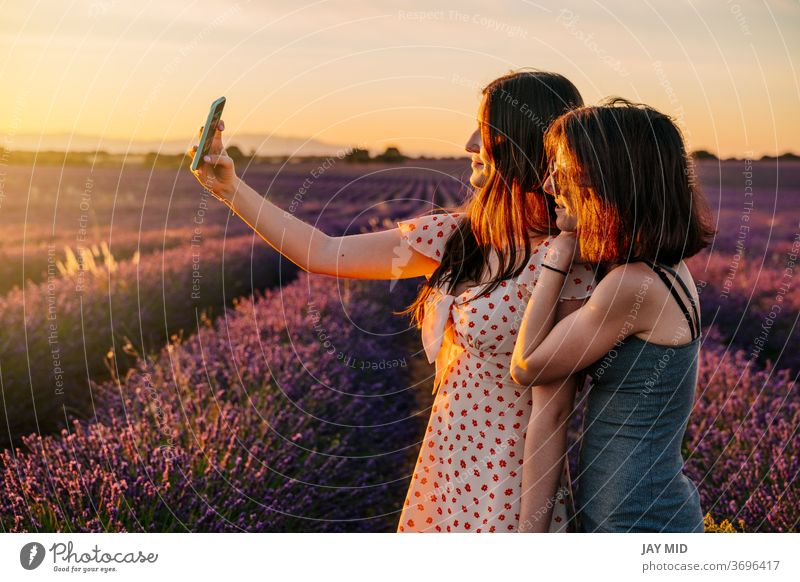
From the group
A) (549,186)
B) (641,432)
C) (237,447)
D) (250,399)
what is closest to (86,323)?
(237,447)

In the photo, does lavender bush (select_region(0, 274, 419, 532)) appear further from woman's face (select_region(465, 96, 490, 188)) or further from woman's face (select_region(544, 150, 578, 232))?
woman's face (select_region(544, 150, 578, 232))

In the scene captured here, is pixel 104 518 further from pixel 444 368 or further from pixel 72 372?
pixel 72 372

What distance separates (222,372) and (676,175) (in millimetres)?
3699

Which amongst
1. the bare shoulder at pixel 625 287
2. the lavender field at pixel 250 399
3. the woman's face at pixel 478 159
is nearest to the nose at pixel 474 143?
the woman's face at pixel 478 159

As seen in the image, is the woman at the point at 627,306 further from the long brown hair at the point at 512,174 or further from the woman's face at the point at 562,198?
the long brown hair at the point at 512,174

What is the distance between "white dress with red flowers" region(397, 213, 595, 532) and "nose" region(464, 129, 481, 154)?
346mm

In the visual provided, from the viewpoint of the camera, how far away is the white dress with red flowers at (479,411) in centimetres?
244

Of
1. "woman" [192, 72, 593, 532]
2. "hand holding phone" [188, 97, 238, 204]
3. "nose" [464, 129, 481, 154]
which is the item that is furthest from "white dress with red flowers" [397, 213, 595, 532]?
"hand holding phone" [188, 97, 238, 204]

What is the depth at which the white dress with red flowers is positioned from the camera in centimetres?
244

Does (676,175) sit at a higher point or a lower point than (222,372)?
higher

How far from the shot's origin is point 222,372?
17.4ft

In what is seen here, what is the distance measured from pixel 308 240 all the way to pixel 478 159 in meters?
0.57
